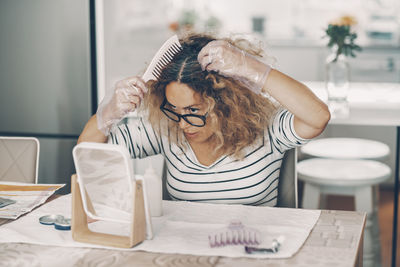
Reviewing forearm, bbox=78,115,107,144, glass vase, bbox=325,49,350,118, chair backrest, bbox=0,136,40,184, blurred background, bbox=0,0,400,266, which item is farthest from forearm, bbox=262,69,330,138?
glass vase, bbox=325,49,350,118

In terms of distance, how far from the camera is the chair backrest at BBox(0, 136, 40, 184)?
1865 millimetres

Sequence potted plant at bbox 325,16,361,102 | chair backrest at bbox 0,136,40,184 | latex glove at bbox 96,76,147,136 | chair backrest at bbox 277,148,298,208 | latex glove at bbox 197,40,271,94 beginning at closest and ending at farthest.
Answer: latex glove at bbox 197,40,271,94 → latex glove at bbox 96,76,147,136 → chair backrest at bbox 277,148,298,208 → chair backrest at bbox 0,136,40,184 → potted plant at bbox 325,16,361,102

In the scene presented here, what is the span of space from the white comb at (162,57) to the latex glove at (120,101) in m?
0.03

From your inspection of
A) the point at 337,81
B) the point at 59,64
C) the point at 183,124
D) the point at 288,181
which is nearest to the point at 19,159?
the point at 183,124

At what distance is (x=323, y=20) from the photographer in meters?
4.87

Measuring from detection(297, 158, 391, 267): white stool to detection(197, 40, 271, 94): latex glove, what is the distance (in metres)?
1.17

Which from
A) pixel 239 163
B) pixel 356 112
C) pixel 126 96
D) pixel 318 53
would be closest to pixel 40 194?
pixel 126 96

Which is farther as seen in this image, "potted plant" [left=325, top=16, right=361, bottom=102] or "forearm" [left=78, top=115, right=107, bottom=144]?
"potted plant" [left=325, top=16, right=361, bottom=102]

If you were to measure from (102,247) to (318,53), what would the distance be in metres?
3.70

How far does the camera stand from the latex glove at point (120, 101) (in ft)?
4.95

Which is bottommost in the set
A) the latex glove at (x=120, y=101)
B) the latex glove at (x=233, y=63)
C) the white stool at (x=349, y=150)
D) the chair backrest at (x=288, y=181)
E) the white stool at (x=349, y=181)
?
the white stool at (x=349, y=181)

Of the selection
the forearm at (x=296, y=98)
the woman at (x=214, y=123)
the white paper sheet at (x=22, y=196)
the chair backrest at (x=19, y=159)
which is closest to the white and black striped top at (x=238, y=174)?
the woman at (x=214, y=123)

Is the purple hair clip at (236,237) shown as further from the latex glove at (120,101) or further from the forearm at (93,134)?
the forearm at (93,134)

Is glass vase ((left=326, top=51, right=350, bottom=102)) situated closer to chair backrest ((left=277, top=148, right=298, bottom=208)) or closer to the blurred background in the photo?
the blurred background
